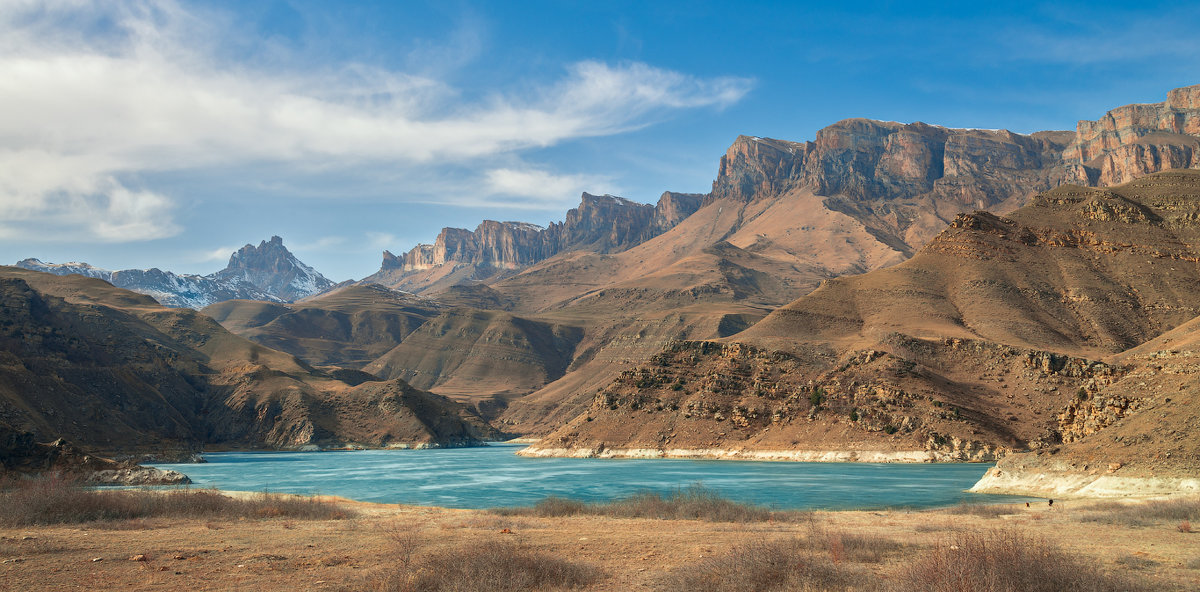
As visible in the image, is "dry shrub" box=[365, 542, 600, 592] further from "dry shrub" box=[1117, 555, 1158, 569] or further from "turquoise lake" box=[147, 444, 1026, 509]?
"turquoise lake" box=[147, 444, 1026, 509]

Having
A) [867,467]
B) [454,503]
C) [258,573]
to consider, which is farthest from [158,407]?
[258,573]

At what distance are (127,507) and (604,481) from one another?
49.8 metres

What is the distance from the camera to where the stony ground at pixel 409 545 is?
19797 mm

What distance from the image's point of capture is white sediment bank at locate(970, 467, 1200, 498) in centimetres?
4259

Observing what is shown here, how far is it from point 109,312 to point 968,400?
7535 inches

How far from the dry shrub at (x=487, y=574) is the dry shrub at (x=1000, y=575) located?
790cm

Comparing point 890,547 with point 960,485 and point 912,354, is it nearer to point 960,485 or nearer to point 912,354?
point 960,485

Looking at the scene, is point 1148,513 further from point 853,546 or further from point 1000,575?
point 1000,575

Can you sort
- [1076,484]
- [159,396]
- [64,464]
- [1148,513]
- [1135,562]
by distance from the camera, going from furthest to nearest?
1. [159,396]
2. [64,464]
3. [1076,484]
4. [1148,513]
5. [1135,562]

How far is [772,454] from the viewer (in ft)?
343

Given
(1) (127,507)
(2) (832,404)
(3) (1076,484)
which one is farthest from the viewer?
(2) (832,404)

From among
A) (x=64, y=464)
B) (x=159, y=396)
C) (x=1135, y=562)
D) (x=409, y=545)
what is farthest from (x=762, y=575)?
(x=159, y=396)

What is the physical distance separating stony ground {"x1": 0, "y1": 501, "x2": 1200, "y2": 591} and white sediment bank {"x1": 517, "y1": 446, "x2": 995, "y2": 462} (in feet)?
195

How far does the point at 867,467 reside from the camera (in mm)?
91438
